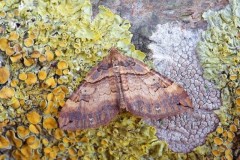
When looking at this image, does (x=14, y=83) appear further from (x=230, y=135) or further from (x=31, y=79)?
(x=230, y=135)

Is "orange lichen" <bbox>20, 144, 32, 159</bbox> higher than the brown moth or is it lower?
lower

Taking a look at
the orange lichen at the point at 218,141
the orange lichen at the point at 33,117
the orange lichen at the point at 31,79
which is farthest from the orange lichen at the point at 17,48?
the orange lichen at the point at 218,141

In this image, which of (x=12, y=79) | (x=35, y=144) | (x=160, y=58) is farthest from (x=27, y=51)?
(x=160, y=58)

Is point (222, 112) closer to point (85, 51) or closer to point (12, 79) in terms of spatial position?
point (85, 51)

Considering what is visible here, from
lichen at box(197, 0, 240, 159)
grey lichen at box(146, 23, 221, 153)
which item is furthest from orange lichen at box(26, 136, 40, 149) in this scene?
lichen at box(197, 0, 240, 159)

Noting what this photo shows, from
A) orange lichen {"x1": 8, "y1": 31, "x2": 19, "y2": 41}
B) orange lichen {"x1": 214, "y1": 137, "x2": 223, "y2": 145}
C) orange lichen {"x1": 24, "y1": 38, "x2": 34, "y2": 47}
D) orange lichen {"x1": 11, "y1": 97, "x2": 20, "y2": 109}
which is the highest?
orange lichen {"x1": 8, "y1": 31, "x2": 19, "y2": 41}

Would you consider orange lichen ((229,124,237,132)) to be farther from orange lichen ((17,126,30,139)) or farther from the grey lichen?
orange lichen ((17,126,30,139))
